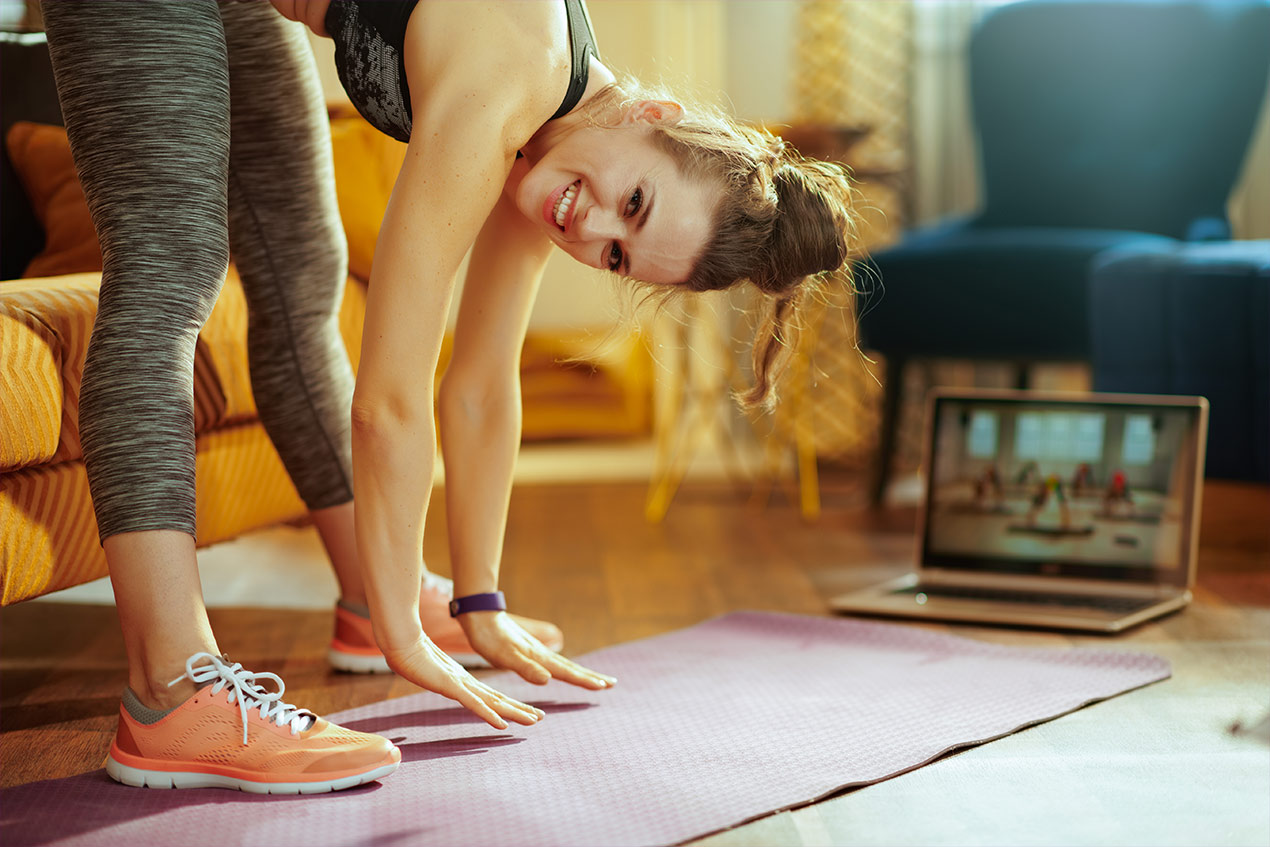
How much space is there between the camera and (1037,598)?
169 cm

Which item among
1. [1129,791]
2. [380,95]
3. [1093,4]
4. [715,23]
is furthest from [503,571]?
[715,23]

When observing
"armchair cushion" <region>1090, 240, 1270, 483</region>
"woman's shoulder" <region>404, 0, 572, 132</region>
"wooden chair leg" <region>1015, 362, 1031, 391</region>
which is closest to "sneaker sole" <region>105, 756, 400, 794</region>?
"woman's shoulder" <region>404, 0, 572, 132</region>

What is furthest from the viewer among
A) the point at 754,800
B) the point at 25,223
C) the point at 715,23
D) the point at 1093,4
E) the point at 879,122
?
the point at 715,23

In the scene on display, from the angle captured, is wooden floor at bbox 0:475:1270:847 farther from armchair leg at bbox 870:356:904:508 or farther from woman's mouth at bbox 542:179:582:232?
woman's mouth at bbox 542:179:582:232

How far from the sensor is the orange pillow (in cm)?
168

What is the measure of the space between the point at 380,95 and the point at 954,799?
2.51 ft

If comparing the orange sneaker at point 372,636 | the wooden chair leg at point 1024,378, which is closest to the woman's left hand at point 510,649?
the orange sneaker at point 372,636

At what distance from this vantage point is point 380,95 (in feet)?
3.58

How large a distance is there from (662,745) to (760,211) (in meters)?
0.49

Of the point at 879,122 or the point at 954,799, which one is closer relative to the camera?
the point at 954,799

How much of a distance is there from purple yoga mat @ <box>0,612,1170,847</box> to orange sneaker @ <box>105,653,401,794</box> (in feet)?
0.05

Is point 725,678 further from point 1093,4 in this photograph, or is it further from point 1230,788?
point 1093,4

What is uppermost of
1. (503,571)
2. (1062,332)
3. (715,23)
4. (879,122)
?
(715,23)

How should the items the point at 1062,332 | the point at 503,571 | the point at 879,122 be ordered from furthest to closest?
the point at 879,122
the point at 1062,332
the point at 503,571
